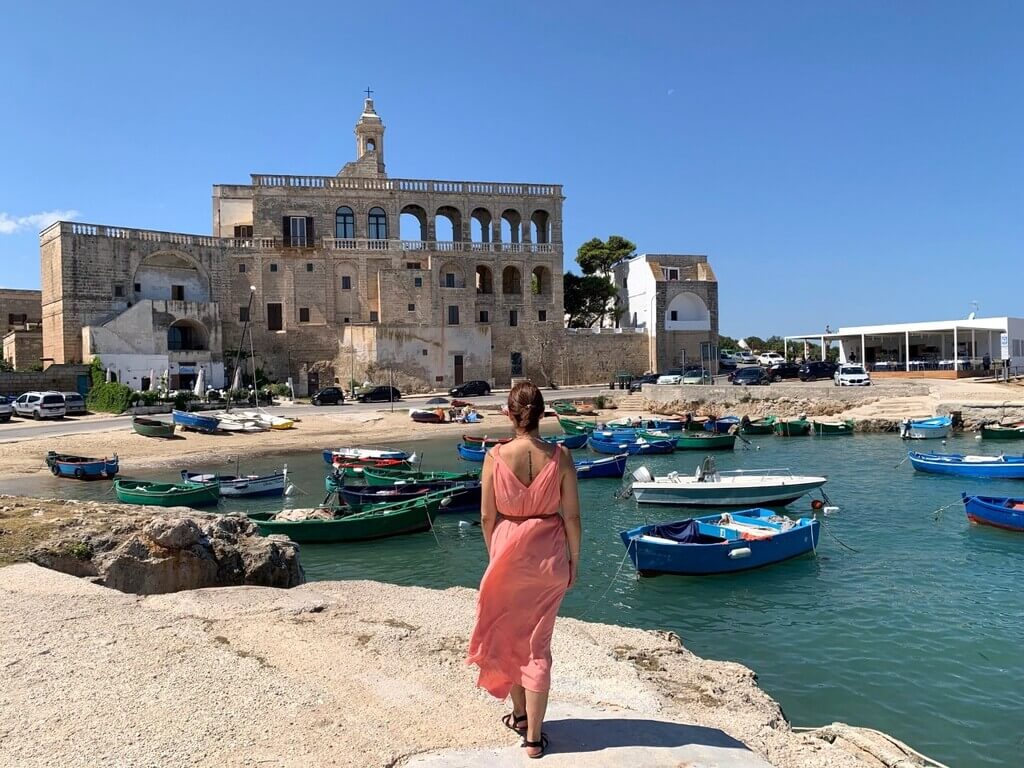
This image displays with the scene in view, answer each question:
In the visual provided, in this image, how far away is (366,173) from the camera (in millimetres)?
59938

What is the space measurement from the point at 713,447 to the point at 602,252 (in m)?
37.4

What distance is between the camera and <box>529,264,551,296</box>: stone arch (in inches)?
2393

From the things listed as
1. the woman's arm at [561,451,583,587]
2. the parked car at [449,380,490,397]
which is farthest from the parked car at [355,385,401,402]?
the woman's arm at [561,451,583,587]

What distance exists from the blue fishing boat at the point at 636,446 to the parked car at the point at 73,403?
2799cm

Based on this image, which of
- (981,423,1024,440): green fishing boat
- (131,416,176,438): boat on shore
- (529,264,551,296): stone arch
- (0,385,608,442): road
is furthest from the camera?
(529,264,551,296): stone arch

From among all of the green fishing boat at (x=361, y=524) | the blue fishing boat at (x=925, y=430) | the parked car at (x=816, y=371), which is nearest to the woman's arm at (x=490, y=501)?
→ the green fishing boat at (x=361, y=524)

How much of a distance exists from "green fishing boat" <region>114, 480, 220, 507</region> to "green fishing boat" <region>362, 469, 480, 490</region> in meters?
4.71

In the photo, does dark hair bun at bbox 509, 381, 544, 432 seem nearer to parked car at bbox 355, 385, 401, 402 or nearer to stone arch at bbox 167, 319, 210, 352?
parked car at bbox 355, 385, 401, 402

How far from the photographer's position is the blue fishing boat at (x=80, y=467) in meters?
27.2

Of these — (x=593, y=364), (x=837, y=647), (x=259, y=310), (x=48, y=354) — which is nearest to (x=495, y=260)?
(x=593, y=364)

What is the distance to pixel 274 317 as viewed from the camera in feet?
179

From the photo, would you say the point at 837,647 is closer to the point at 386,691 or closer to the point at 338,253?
the point at 386,691

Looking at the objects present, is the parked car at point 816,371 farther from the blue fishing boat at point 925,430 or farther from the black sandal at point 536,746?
the black sandal at point 536,746

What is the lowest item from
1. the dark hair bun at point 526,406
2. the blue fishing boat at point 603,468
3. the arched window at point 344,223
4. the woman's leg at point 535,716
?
the blue fishing boat at point 603,468
